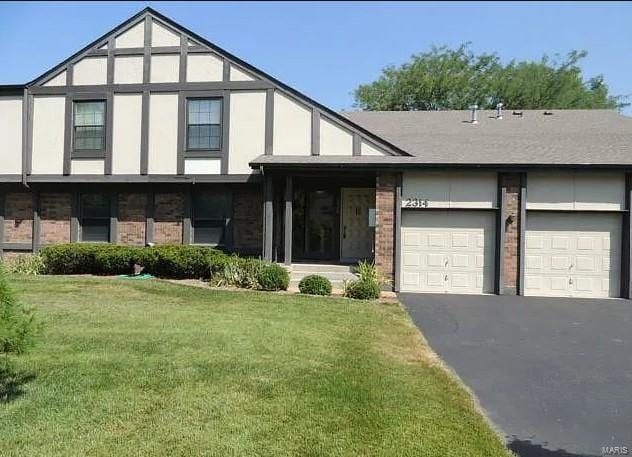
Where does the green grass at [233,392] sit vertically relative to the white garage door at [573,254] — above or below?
below

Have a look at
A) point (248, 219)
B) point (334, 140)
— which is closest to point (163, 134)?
point (248, 219)

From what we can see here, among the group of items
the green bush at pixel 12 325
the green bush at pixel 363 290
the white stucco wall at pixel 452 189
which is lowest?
the green bush at pixel 363 290

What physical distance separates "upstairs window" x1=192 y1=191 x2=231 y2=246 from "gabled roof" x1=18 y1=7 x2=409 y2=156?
3.71 metres

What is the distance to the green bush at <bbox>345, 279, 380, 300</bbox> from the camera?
1143cm

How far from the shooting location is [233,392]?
16.8 feet

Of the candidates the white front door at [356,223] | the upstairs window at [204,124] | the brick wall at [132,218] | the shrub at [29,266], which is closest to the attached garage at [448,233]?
the white front door at [356,223]

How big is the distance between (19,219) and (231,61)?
28.3 feet

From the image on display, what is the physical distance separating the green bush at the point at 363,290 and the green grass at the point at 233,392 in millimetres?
2497

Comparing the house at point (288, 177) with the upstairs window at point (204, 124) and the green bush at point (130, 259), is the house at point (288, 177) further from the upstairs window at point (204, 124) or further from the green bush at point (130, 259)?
the green bush at point (130, 259)

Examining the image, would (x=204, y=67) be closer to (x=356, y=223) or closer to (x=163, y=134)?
(x=163, y=134)

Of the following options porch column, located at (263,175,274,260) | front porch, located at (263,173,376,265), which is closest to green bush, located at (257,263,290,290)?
porch column, located at (263,175,274,260)

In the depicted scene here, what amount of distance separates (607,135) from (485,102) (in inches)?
719

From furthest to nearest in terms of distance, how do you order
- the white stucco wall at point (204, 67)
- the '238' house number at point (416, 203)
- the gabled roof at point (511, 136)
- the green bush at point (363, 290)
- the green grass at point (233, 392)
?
the white stucco wall at point (204, 67) < the '238' house number at point (416, 203) < the gabled roof at point (511, 136) < the green bush at point (363, 290) < the green grass at point (233, 392)

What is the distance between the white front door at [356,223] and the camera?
15312 millimetres
